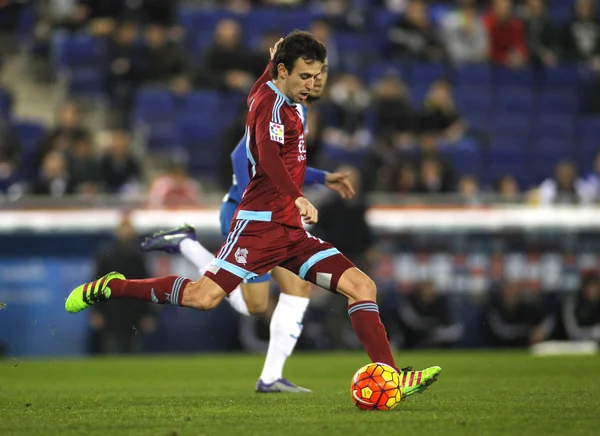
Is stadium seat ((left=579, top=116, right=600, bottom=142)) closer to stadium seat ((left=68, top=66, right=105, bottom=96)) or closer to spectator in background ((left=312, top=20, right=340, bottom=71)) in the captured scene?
spectator in background ((left=312, top=20, right=340, bottom=71))

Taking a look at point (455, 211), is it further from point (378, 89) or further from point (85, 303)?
point (85, 303)

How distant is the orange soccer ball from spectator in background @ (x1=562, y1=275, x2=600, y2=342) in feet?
29.0

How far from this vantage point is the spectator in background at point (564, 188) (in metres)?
15.3

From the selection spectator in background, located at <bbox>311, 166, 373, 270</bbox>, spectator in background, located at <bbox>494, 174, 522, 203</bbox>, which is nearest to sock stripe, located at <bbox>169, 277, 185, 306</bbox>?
spectator in background, located at <bbox>311, 166, 373, 270</bbox>

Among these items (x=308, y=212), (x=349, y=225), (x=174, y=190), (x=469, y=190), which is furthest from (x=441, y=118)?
(x=308, y=212)

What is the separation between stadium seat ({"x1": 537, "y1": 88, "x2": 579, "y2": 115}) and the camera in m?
19.0

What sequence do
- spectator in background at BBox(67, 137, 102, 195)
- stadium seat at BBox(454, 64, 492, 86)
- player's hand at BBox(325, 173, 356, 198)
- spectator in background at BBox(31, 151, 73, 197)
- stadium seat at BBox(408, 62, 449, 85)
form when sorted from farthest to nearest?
stadium seat at BBox(454, 64, 492, 86) < stadium seat at BBox(408, 62, 449, 85) < spectator in background at BBox(67, 137, 102, 195) < spectator in background at BBox(31, 151, 73, 197) < player's hand at BBox(325, 173, 356, 198)

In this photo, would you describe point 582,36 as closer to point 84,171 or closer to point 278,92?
point 84,171

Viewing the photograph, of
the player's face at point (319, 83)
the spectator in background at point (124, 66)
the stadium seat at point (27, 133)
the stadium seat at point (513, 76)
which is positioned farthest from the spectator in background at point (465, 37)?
the player's face at point (319, 83)

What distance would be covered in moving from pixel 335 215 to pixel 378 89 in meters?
3.64

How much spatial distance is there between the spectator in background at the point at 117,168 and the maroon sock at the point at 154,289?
8.53 meters

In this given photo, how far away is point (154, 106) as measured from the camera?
56.6ft

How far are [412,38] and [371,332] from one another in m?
12.9

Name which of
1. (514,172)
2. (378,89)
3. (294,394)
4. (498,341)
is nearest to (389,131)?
(378,89)
